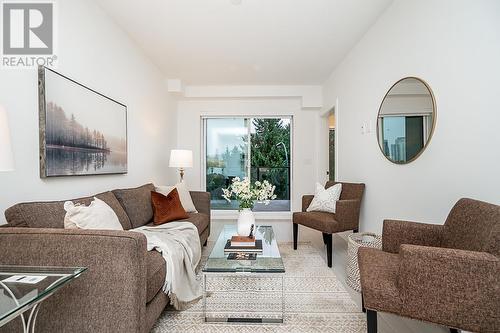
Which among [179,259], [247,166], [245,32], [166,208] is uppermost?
[245,32]

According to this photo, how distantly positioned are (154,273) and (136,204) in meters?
1.25

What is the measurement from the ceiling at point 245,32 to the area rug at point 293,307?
2650 millimetres

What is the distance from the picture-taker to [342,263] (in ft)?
9.89

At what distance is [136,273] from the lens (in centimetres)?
130

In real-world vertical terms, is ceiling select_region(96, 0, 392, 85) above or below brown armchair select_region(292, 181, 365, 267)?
above

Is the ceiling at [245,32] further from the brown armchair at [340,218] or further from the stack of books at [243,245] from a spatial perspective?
the stack of books at [243,245]

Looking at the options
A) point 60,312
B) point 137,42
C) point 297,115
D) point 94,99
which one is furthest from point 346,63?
point 60,312

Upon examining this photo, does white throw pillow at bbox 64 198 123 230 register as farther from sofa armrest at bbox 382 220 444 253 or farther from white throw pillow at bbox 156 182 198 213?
sofa armrest at bbox 382 220 444 253

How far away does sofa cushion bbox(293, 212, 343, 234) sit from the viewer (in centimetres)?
288

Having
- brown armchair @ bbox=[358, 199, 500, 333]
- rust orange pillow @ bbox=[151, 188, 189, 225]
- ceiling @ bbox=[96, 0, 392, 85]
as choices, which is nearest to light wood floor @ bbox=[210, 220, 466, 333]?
brown armchair @ bbox=[358, 199, 500, 333]

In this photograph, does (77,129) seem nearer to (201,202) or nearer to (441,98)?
(201,202)
